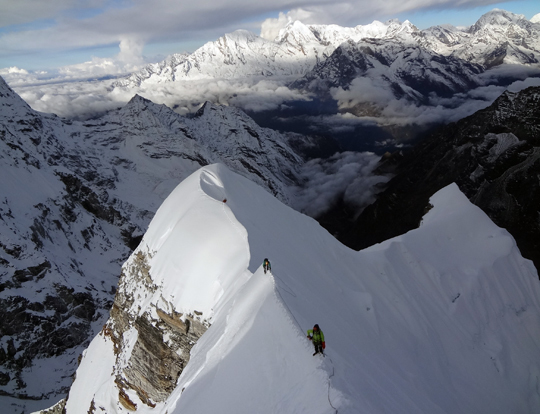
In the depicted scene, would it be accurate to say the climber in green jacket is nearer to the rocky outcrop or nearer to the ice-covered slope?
the ice-covered slope

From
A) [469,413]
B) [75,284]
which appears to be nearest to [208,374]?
[469,413]

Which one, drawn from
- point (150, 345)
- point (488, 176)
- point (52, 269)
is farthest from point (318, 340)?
point (52, 269)

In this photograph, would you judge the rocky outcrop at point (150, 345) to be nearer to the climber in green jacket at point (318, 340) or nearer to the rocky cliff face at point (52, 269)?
the rocky cliff face at point (52, 269)

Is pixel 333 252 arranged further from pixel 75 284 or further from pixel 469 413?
pixel 75 284

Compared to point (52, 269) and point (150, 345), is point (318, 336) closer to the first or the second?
point (150, 345)

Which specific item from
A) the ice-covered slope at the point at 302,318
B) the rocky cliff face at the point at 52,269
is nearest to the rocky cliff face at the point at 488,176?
the ice-covered slope at the point at 302,318

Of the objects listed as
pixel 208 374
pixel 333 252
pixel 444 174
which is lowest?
pixel 444 174

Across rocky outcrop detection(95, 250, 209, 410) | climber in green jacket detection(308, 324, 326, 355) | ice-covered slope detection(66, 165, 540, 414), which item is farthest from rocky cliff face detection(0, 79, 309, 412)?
climber in green jacket detection(308, 324, 326, 355)
